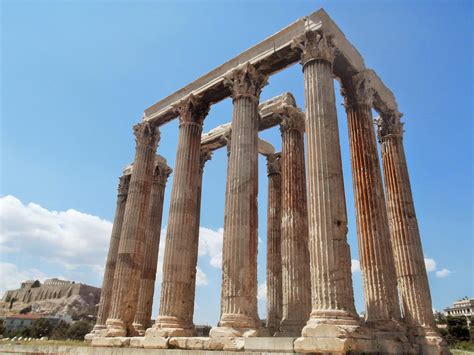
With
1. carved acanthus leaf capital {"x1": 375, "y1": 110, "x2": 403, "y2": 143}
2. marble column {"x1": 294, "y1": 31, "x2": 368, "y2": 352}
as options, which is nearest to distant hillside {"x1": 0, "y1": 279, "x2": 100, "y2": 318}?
carved acanthus leaf capital {"x1": 375, "y1": 110, "x2": 403, "y2": 143}

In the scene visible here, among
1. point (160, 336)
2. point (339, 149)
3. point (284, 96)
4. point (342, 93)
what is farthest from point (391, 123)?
point (160, 336)

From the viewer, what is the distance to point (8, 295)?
131 m

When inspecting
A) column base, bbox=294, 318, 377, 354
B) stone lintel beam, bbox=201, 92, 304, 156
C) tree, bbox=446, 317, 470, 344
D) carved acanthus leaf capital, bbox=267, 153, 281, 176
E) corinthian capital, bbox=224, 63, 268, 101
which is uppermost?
stone lintel beam, bbox=201, 92, 304, 156

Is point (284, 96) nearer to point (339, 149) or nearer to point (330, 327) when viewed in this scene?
point (339, 149)

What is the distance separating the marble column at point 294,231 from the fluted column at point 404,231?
4626 mm

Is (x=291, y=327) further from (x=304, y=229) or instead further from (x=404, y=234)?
(x=404, y=234)

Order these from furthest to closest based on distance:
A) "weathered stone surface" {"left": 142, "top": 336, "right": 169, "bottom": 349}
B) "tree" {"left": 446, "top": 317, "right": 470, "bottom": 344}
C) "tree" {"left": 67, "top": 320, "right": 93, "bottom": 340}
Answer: "tree" {"left": 446, "top": 317, "right": 470, "bottom": 344} < "tree" {"left": 67, "top": 320, "right": 93, "bottom": 340} < "weathered stone surface" {"left": 142, "top": 336, "right": 169, "bottom": 349}

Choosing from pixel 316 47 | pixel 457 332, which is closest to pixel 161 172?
pixel 316 47

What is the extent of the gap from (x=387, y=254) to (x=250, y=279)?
6.06 metres

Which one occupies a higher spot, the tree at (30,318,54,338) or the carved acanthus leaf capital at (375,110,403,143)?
the carved acanthus leaf capital at (375,110,403,143)

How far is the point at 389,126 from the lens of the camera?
2283cm

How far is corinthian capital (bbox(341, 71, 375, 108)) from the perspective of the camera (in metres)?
19.7

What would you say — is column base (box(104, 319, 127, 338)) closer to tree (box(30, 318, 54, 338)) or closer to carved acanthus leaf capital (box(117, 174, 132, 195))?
carved acanthus leaf capital (box(117, 174, 132, 195))

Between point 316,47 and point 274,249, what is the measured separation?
12.9 metres
